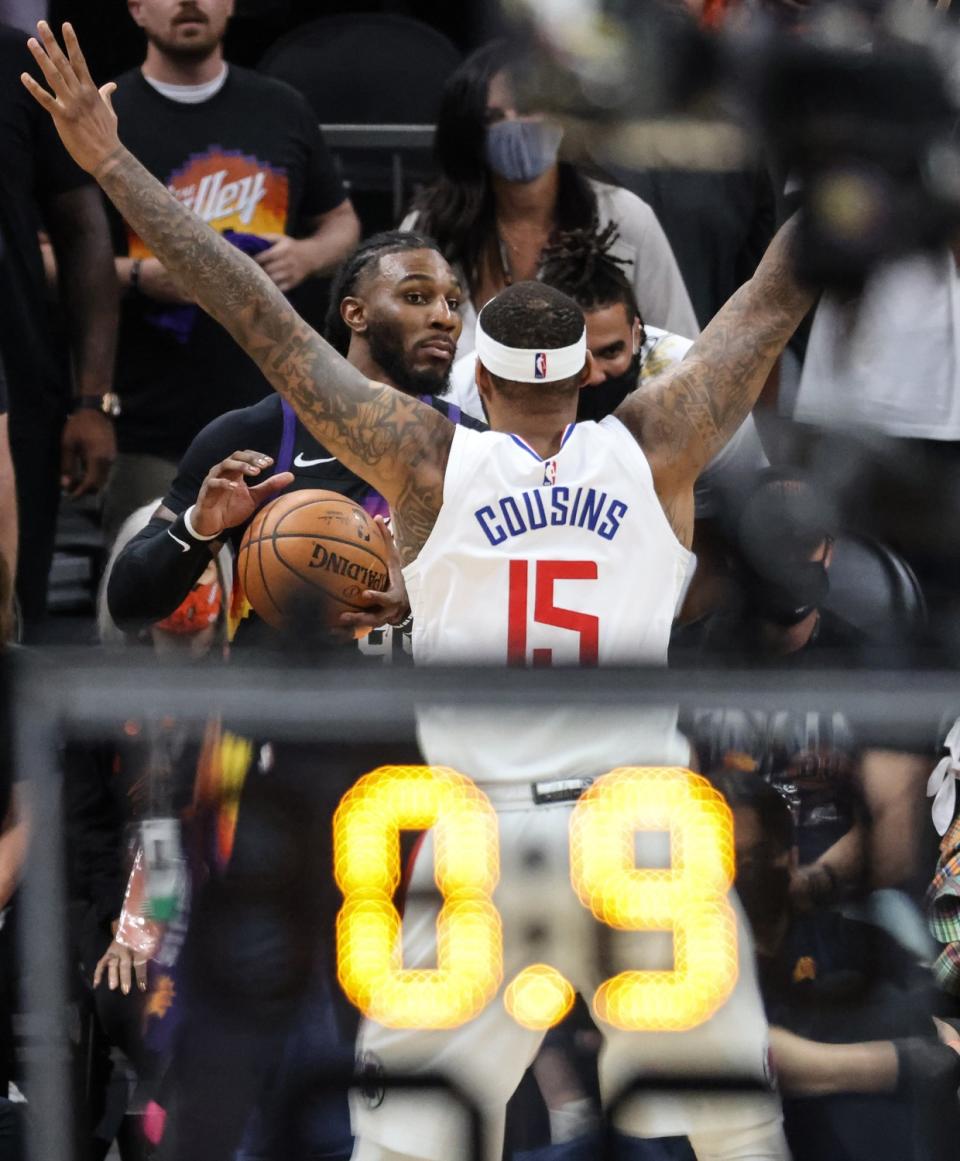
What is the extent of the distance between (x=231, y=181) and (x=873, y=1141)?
376 centimetres

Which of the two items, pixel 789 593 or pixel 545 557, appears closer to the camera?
pixel 545 557

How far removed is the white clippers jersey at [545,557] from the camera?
4086 mm

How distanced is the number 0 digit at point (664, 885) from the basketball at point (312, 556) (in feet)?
4.91

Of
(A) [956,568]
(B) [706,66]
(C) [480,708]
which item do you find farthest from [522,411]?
(C) [480,708]

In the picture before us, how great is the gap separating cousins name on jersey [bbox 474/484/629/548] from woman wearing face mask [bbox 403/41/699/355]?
167 cm

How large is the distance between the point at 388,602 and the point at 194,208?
1.97 m

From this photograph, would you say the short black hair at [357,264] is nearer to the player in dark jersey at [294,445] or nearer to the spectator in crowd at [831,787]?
the player in dark jersey at [294,445]

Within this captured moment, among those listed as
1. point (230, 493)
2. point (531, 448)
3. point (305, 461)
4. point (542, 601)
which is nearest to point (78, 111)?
point (230, 493)

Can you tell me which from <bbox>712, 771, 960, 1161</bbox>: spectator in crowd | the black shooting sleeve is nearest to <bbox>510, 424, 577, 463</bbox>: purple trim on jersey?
the black shooting sleeve

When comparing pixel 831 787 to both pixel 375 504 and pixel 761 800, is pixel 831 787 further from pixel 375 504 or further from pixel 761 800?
pixel 375 504

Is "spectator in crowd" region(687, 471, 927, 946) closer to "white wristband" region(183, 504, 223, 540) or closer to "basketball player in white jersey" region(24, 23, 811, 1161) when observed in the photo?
"basketball player in white jersey" region(24, 23, 811, 1161)

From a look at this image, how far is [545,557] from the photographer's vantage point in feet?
13.4

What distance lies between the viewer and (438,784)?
2898 millimetres

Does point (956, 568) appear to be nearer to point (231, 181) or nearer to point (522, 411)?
point (522, 411)
